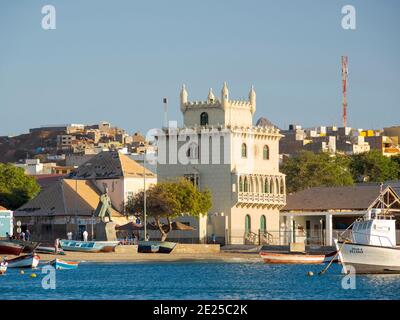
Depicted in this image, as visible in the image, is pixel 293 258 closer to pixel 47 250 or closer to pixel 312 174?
pixel 47 250

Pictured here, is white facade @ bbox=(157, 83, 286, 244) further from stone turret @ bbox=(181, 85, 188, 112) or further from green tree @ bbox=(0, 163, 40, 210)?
green tree @ bbox=(0, 163, 40, 210)

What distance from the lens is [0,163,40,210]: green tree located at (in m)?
147

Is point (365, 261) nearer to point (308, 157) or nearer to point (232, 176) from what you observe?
point (232, 176)

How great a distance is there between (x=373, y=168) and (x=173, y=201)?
58.8 metres

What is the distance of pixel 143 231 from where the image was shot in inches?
4941

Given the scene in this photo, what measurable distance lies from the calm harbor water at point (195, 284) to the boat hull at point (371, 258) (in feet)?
2.15

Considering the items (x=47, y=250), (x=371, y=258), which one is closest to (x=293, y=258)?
(x=47, y=250)

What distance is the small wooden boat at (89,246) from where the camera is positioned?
106375mm

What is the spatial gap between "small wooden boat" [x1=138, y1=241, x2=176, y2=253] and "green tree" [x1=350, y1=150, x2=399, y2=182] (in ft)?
204

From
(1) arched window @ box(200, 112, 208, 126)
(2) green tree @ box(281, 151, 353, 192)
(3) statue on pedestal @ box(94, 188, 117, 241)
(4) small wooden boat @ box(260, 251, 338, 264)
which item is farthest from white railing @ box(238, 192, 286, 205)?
(2) green tree @ box(281, 151, 353, 192)

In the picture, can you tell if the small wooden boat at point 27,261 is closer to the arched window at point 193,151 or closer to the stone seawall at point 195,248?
the stone seawall at point 195,248

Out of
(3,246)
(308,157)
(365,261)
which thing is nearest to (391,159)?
(308,157)
